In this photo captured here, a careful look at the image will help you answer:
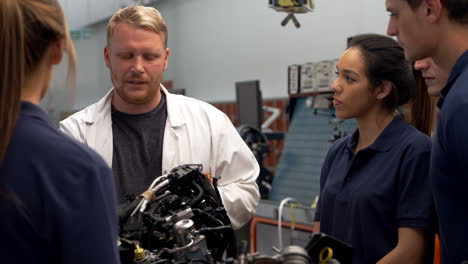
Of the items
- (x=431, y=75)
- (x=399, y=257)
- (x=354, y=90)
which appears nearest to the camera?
(x=399, y=257)

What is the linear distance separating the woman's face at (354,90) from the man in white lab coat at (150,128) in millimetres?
387

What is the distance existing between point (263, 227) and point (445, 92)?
2.36 m

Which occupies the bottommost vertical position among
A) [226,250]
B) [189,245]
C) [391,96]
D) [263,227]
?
[263,227]

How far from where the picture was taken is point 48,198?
0.79 m

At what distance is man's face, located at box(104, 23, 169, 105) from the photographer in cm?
167

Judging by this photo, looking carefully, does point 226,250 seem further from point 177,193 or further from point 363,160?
point 363,160

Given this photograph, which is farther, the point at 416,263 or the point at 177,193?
the point at 416,263

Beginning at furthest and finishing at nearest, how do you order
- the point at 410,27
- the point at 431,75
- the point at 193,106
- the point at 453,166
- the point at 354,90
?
the point at 193,106 → the point at 354,90 → the point at 431,75 → the point at 410,27 → the point at 453,166

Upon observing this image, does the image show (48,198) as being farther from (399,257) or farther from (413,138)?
(413,138)

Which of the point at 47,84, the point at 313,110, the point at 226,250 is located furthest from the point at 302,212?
the point at 47,84

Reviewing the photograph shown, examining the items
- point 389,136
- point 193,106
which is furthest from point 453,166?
point 193,106

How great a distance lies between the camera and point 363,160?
164 centimetres

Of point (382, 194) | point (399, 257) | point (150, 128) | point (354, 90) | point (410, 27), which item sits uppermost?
point (410, 27)

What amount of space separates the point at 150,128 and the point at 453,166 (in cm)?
103
